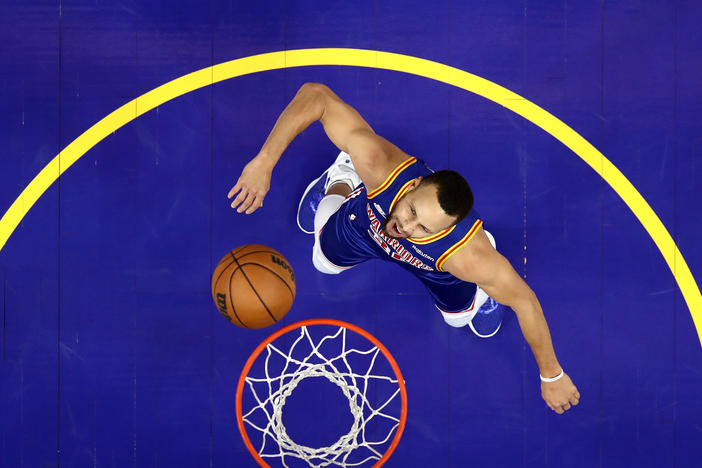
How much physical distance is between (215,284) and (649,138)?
350 centimetres

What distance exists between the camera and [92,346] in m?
4.29

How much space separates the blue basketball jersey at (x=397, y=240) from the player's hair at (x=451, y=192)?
0.75 feet

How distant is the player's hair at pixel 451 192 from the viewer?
2.83m

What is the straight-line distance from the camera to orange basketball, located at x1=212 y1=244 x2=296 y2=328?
3402 mm

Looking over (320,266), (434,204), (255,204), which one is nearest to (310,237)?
(320,266)

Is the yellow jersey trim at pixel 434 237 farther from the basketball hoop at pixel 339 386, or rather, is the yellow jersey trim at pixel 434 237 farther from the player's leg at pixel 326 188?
the basketball hoop at pixel 339 386

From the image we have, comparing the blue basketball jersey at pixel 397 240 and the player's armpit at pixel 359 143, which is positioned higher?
the player's armpit at pixel 359 143

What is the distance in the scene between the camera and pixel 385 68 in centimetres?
434

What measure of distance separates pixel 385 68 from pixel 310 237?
1449 mm

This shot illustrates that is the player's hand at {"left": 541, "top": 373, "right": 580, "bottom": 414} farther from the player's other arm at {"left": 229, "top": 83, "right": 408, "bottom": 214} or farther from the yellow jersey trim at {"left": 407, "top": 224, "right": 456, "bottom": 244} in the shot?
the player's other arm at {"left": 229, "top": 83, "right": 408, "bottom": 214}

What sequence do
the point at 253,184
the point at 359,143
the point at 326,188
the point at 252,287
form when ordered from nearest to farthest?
the point at 253,184 → the point at 359,143 → the point at 252,287 → the point at 326,188

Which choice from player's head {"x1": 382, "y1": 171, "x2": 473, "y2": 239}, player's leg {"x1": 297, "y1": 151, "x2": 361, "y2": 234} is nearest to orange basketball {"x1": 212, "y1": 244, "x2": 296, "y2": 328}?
player's leg {"x1": 297, "y1": 151, "x2": 361, "y2": 234}

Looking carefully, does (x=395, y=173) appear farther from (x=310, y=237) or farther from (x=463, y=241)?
(x=310, y=237)

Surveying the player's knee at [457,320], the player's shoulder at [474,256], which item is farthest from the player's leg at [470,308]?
the player's shoulder at [474,256]
